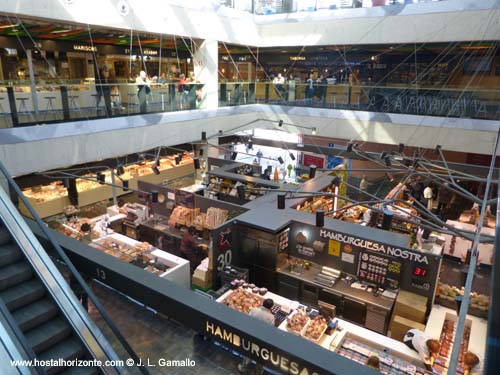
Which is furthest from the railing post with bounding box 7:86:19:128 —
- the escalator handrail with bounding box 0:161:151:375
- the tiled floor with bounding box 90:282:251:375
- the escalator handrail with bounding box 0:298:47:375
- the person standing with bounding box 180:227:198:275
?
the escalator handrail with bounding box 0:298:47:375

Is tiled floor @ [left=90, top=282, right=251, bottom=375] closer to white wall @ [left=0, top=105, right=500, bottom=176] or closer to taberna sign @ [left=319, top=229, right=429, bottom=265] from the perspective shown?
taberna sign @ [left=319, top=229, right=429, bottom=265]

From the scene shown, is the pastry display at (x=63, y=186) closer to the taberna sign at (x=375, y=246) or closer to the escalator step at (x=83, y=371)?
the taberna sign at (x=375, y=246)

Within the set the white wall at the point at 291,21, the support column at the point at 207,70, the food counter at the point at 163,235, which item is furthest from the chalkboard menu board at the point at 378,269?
the support column at the point at 207,70

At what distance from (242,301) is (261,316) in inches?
31.6

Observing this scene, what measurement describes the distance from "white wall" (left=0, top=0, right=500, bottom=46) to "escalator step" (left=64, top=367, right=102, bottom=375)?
8.79 metres

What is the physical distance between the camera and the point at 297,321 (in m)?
6.46

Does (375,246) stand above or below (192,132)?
below

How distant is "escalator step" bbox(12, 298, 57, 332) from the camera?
3.95 metres

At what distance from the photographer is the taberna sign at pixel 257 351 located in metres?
2.78

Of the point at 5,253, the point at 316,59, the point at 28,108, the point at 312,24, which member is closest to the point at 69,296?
the point at 5,253

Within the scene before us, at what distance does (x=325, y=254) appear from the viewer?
8.27 m

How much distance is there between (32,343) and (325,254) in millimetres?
5883

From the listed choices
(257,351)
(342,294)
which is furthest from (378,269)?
(257,351)

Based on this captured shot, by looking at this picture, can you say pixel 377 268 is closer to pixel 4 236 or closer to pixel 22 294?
pixel 22 294
